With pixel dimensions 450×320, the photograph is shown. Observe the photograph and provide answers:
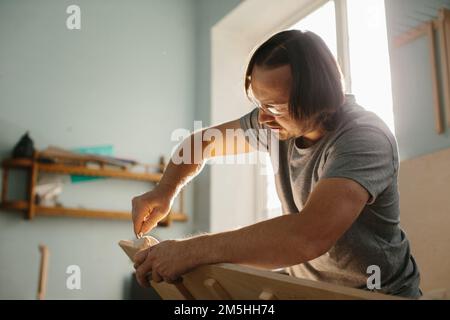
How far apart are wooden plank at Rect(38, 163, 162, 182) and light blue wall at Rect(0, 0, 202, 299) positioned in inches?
3.4

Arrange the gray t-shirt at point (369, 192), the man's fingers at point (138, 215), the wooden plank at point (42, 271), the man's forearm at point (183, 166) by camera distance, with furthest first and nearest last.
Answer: the wooden plank at point (42, 271)
the man's forearm at point (183, 166)
the man's fingers at point (138, 215)
the gray t-shirt at point (369, 192)

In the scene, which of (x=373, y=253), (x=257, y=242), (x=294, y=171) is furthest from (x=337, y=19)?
(x=257, y=242)

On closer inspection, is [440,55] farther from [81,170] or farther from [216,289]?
[81,170]

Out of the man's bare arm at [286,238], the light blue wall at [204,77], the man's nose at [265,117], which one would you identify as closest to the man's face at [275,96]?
the man's nose at [265,117]

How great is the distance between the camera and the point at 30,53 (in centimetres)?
247

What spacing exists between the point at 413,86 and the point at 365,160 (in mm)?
939

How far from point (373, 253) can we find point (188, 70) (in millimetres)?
2351

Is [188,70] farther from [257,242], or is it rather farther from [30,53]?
[257,242]

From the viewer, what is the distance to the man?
2.04ft

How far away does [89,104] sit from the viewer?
258cm

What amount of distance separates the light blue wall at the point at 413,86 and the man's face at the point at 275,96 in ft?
2.42

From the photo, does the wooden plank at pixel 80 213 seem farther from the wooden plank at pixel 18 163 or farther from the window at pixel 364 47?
the window at pixel 364 47

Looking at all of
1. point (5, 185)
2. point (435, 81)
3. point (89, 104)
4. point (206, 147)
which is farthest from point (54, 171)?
point (435, 81)

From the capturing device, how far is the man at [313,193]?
622mm
